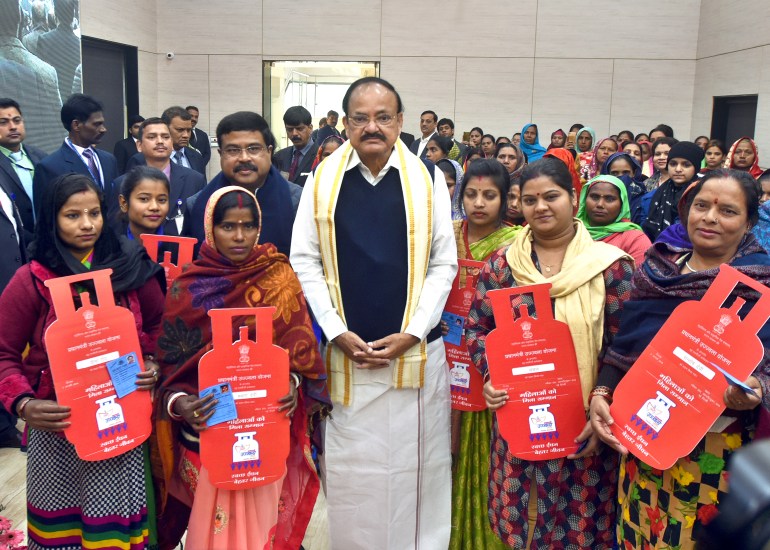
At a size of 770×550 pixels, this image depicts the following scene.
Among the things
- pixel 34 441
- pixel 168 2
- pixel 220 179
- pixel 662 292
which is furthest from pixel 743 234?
pixel 168 2

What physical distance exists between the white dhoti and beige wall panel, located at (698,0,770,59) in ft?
28.8

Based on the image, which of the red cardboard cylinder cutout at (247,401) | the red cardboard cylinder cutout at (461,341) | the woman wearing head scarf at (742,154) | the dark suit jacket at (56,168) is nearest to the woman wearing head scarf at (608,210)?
the red cardboard cylinder cutout at (461,341)

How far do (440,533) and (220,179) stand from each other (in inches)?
63.5

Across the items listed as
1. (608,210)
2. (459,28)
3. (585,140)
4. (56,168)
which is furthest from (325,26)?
(608,210)

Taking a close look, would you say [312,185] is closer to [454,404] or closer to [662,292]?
[454,404]

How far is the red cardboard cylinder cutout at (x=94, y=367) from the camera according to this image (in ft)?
5.90

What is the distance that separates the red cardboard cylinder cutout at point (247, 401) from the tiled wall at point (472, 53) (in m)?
9.92

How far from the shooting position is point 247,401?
1.95m

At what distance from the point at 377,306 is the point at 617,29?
34.5ft

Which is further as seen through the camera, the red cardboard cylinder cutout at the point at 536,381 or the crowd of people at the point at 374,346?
the red cardboard cylinder cutout at the point at 536,381

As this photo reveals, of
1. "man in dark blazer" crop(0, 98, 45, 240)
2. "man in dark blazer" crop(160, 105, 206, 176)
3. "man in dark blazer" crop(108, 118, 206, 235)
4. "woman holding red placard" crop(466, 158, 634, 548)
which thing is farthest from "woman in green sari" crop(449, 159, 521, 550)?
"man in dark blazer" crop(160, 105, 206, 176)

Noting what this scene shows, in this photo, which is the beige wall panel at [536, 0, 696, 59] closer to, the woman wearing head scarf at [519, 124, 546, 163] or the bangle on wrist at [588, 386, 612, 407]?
the woman wearing head scarf at [519, 124, 546, 163]

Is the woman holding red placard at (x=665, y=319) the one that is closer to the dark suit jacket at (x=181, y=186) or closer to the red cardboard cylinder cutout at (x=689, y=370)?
the red cardboard cylinder cutout at (x=689, y=370)

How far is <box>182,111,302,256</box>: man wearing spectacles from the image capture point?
2.55 meters
